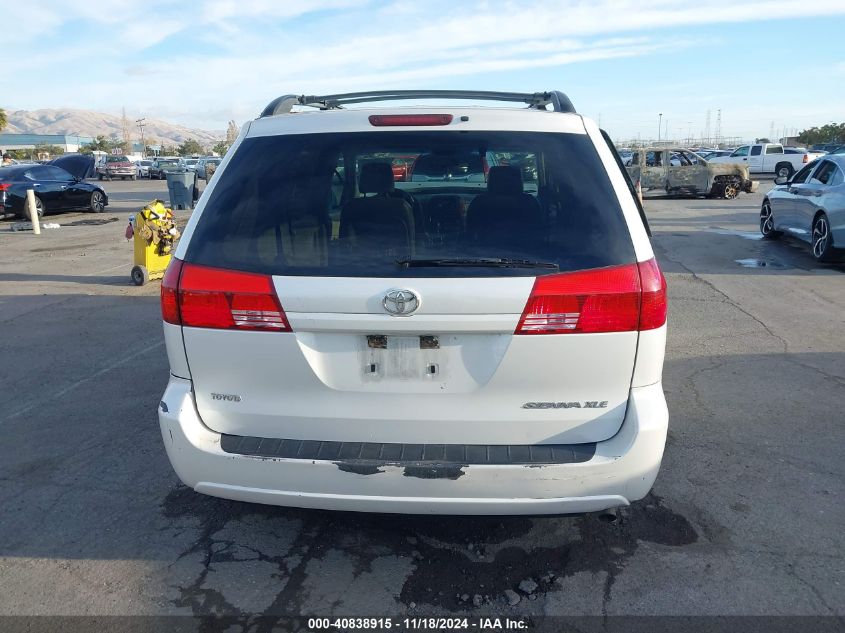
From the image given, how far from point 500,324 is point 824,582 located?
1.83 m

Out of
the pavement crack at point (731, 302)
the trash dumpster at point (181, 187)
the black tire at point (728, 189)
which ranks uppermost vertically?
the trash dumpster at point (181, 187)

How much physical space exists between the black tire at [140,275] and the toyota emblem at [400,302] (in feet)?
26.9

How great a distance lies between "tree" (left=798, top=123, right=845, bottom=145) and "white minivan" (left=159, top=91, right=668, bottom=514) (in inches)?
3095

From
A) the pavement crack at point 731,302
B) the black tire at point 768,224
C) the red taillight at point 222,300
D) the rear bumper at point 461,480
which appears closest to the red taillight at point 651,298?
the rear bumper at point 461,480

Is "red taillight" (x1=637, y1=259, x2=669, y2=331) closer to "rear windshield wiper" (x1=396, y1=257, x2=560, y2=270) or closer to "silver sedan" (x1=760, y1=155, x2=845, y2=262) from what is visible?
"rear windshield wiper" (x1=396, y1=257, x2=560, y2=270)

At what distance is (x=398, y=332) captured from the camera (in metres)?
2.76

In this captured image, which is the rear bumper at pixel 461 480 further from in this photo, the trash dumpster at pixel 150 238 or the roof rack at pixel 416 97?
the trash dumpster at pixel 150 238

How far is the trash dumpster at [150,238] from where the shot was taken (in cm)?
994

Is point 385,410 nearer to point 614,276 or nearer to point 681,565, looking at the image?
point 614,276

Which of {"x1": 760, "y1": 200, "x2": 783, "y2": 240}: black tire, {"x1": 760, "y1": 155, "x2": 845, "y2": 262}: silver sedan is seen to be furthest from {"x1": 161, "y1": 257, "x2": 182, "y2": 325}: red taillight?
{"x1": 760, "y1": 200, "x2": 783, "y2": 240}: black tire

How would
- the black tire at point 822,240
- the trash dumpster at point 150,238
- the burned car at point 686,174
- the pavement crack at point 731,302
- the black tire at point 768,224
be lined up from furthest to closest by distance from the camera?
1. the burned car at point 686,174
2. the black tire at point 768,224
3. the black tire at point 822,240
4. the trash dumpster at point 150,238
5. the pavement crack at point 731,302

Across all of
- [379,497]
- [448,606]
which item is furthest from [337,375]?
[448,606]

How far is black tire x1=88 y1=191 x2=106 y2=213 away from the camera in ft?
71.3

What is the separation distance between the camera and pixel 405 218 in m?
3.00
